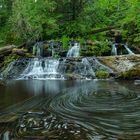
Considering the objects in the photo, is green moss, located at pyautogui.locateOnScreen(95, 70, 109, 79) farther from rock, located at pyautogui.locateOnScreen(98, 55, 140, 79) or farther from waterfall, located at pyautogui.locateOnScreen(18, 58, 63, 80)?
waterfall, located at pyautogui.locateOnScreen(18, 58, 63, 80)

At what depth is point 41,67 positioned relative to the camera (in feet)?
77.0

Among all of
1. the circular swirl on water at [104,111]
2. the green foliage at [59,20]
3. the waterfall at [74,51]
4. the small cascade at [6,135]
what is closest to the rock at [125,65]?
the waterfall at [74,51]

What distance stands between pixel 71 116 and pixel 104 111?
1.13m

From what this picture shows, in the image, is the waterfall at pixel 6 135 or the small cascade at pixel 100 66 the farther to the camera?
the small cascade at pixel 100 66

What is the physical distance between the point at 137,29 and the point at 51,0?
867cm

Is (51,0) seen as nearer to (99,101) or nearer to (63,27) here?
(63,27)

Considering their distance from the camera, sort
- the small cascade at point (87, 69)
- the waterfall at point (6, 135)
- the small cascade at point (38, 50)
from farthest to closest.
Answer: the small cascade at point (38, 50)
the small cascade at point (87, 69)
the waterfall at point (6, 135)

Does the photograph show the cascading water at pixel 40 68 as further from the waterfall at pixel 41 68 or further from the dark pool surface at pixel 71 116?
the dark pool surface at pixel 71 116

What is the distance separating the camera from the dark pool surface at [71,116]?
266 inches

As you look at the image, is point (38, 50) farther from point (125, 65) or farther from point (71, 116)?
point (71, 116)

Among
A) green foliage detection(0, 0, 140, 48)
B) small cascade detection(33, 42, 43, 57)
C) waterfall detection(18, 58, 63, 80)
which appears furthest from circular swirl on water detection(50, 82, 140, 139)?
green foliage detection(0, 0, 140, 48)

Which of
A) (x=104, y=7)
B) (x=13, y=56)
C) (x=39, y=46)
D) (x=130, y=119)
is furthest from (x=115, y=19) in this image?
(x=130, y=119)

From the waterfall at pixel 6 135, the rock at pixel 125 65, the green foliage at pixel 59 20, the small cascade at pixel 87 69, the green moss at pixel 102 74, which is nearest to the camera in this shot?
the waterfall at pixel 6 135

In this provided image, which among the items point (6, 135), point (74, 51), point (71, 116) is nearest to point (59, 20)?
point (74, 51)
